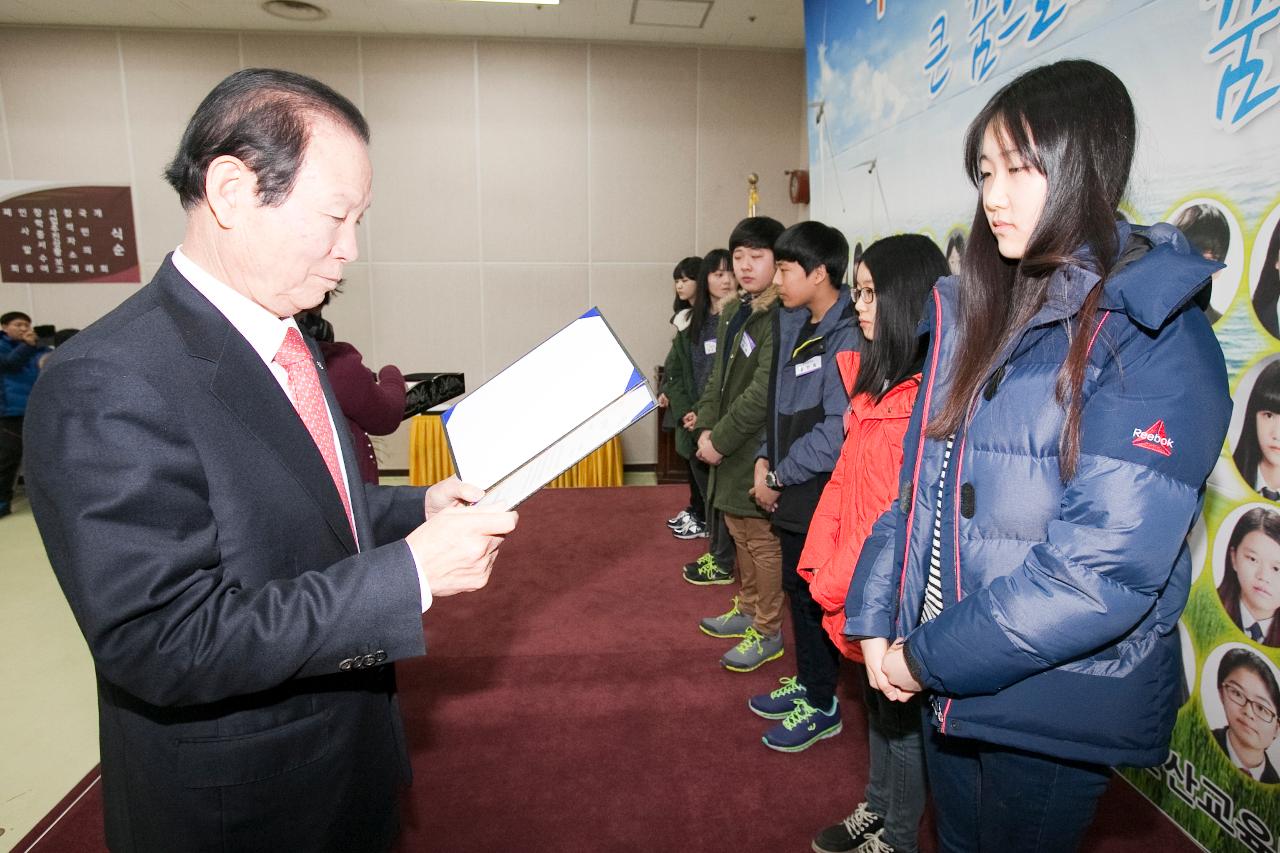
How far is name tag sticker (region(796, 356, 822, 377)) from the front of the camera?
2109mm

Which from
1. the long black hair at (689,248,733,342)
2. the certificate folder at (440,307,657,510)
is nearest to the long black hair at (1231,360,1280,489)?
the certificate folder at (440,307,657,510)

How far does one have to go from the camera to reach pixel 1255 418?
1533 millimetres

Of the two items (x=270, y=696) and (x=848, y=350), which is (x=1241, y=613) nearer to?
(x=848, y=350)

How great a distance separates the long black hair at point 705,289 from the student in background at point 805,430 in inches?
50.8

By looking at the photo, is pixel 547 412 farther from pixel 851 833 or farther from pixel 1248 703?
pixel 1248 703

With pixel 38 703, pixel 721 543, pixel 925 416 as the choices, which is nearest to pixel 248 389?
pixel 925 416

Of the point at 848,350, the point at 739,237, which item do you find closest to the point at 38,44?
the point at 739,237

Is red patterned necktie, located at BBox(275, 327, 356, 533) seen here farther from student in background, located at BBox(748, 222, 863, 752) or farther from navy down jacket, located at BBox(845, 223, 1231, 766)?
student in background, located at BBox(748, 222, 863, 752)

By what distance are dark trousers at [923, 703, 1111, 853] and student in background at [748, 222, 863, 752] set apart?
0.99m

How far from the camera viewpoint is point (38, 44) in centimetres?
516

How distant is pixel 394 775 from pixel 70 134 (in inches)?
248

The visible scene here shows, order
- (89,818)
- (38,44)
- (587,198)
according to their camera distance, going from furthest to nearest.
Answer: (587,198) < (38,44) < (89,818)

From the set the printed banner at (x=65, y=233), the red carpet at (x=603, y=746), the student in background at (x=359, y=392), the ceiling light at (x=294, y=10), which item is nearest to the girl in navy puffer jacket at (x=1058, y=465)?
the red carpet at (x=603, y=746)

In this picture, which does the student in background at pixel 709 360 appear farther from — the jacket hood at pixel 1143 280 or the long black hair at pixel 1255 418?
the jacket hood at pixel 1143 280
